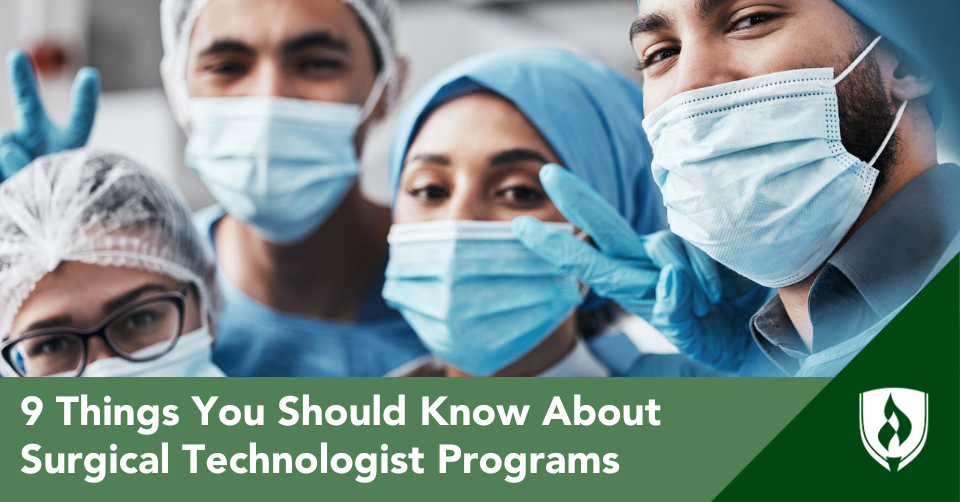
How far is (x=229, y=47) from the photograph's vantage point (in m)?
1.60

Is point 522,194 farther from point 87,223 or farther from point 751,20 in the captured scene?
point 87,223

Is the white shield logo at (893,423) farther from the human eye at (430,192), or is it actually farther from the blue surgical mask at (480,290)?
the human eye at (430,192)

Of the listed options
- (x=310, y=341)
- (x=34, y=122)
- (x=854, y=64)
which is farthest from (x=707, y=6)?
(x=34, y=122)

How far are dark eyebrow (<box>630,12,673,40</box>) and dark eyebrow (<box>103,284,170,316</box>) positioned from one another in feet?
3.30

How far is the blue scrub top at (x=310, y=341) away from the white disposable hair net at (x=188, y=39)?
0.49 meters

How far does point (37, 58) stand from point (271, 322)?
2249mm

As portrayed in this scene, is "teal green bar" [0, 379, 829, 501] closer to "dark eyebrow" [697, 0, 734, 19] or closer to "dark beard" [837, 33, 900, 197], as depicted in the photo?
"dark beard" [837, 33, 900, 197]

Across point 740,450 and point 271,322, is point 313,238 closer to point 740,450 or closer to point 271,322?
point 271,322

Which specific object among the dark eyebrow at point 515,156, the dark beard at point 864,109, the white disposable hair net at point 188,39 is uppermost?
the white disposable hair net at point 188,39

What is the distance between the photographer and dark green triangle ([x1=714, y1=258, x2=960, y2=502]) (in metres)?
1.12

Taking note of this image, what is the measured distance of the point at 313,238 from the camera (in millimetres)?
1800

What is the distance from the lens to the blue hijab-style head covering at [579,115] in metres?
1.41

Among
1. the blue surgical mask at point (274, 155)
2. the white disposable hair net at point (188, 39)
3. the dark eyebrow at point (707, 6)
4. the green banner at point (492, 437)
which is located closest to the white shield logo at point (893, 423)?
the green banner at point (492, 437)

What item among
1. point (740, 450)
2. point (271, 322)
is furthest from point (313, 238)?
point (740, 450)
